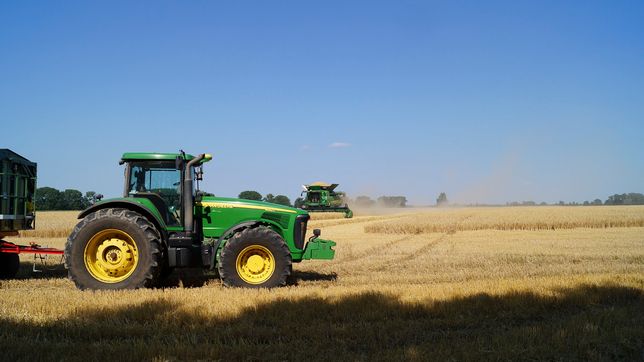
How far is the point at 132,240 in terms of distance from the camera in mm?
8250

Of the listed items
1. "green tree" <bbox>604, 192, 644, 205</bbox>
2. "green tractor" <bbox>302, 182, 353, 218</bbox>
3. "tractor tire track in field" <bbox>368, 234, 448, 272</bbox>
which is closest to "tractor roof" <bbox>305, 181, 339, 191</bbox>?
"green tractor" <bbox>302, 182, 353, 218</bbox>

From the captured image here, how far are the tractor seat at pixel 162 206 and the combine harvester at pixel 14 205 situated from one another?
2.20m

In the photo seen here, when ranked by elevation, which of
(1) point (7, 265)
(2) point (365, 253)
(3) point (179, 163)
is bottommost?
(2) point (365, 253)

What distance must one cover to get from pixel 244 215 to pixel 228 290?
62.7 inches

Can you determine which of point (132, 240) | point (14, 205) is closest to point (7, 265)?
point (14, 205)

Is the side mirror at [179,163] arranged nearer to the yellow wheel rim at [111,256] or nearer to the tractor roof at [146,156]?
the tractor roof at [146,156]

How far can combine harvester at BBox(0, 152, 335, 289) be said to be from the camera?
8.20 m

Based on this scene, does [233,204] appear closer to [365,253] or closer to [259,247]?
[259,247]

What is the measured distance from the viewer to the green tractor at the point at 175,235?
26.9ft

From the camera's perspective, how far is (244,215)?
904 cm

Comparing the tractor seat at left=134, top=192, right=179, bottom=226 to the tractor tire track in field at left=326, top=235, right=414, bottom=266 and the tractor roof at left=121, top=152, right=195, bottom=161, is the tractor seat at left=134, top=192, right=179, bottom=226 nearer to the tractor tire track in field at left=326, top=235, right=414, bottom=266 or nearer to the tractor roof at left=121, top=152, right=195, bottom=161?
the tractor roof at left=121, top=152, right=195, bottom=161

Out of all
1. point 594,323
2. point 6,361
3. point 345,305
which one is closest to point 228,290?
point 345,305

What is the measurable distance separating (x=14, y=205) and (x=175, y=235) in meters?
3.82

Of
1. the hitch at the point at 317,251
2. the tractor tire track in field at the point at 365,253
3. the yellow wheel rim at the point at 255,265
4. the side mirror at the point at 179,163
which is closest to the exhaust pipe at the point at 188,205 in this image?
the side mirror at the point at 179,163
